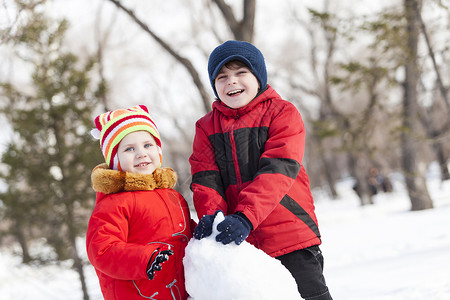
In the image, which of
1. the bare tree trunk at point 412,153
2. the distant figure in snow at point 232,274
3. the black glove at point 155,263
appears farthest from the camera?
the bare tree trunk at point 412,153

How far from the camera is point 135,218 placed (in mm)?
2010

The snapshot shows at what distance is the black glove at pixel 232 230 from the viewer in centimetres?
173

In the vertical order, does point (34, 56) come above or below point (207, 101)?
above

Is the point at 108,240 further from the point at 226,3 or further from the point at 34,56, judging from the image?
the point at 34,56

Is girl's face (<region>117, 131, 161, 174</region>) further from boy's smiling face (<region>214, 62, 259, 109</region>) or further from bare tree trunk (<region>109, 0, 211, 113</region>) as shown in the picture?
bare tree trunk (<region>109, 0, 211, 113</region>)

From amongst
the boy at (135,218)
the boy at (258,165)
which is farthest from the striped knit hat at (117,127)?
the boy at (258,165)

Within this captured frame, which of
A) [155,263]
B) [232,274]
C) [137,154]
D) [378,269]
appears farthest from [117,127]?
[378,269]

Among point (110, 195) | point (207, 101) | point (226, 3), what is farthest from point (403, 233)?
point (110, 195)

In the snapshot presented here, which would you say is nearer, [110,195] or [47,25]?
[110,195]

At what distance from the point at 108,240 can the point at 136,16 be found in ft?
18.6

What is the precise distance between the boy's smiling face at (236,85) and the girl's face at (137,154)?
0.50 meters

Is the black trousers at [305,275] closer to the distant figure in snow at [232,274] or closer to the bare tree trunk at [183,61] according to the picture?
the distant figure in snow at [232,274]

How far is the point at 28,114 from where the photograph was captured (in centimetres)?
794

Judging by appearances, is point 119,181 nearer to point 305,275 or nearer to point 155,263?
point 155,263
